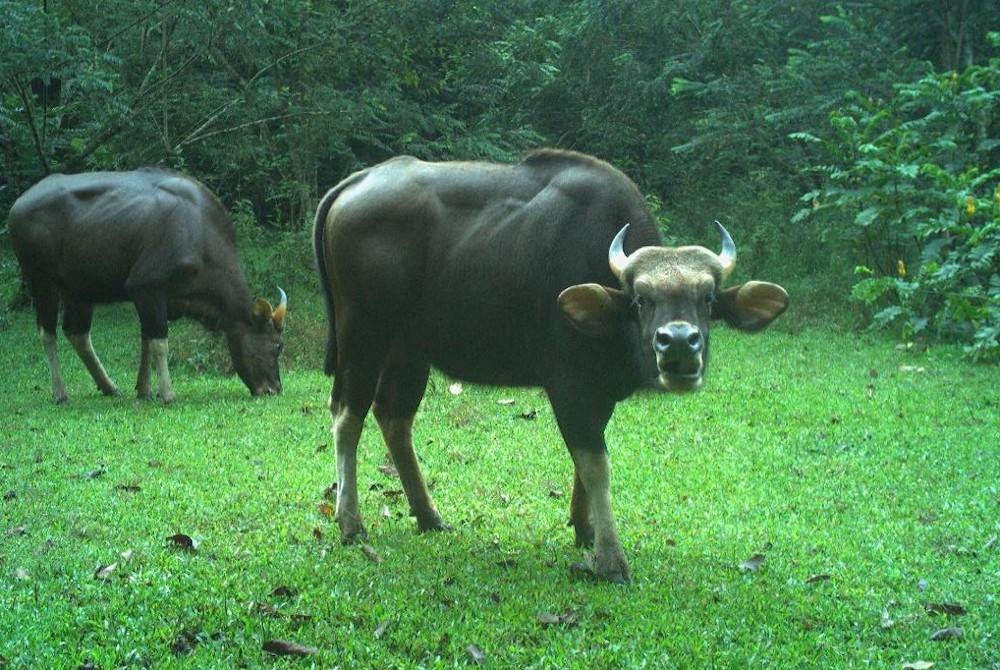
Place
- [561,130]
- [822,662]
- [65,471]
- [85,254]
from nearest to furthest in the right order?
1. [822,662]
2. [65,471]
3. [85,254]
4. [561,130]

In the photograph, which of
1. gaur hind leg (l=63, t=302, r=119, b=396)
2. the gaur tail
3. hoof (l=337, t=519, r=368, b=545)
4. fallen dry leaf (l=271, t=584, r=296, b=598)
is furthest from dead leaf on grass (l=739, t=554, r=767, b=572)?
gaur hind leg (l=63, t=302, r=119, b=396)

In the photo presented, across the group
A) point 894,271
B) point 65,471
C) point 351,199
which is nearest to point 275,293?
point 65,471

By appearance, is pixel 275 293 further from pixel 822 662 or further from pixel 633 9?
pixel 822 662

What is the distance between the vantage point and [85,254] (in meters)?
11.8

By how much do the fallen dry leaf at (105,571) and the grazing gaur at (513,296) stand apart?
1.23m

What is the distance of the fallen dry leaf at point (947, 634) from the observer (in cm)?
484

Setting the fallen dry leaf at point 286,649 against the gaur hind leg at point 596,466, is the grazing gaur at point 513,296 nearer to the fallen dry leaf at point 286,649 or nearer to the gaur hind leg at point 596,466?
the gaur hind leg at point 596,466

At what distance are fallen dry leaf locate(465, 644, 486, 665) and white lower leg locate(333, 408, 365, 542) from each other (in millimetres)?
1718

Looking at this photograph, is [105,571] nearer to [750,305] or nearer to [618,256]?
[618,256]

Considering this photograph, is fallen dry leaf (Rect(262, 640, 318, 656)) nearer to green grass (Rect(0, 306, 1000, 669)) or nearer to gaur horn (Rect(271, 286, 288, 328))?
green grass (Rect(0, 306, 1000, 669))

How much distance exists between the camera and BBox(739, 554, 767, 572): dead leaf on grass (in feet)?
19.0

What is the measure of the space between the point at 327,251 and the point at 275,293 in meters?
8.62

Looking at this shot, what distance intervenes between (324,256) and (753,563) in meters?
2.90

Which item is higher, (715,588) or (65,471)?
(715,588)
